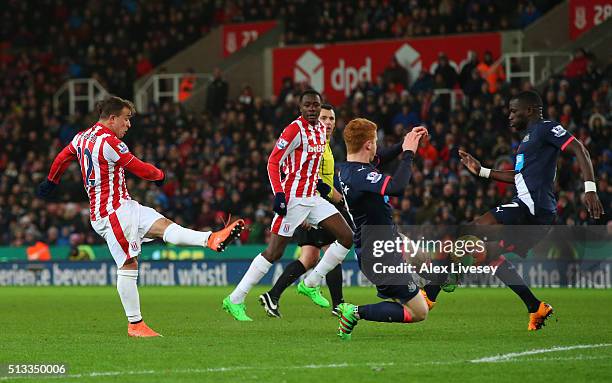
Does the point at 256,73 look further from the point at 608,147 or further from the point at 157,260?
Result: the point at 608,147

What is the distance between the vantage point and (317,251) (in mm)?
13688

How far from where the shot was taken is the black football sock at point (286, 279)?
1325 centimetres

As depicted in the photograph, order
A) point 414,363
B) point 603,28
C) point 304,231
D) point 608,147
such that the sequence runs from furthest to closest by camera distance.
A: 1. point 603,28
2. point 608,147
3. point 304,231
4. point 414,363

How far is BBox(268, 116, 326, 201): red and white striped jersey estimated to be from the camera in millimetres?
12750

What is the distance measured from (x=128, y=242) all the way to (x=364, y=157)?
2.41 metres

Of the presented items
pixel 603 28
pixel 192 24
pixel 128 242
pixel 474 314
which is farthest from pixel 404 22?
pixel 128 242

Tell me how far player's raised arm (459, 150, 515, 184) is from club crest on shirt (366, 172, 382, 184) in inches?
88.4

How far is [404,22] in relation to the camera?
29500 millimetres

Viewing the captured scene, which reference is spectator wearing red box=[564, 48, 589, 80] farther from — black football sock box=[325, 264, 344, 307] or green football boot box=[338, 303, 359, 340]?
green football boot box=[338, 303, 359, 340]

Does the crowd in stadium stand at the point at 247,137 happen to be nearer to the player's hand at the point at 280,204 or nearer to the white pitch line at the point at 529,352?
the player's hand at the point at 280,204

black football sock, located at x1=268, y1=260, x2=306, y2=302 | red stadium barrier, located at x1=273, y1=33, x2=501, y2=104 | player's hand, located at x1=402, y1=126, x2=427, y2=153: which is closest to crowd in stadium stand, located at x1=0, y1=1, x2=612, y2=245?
red stadium barrier, located at x1=273, y1=33, x2=501, y2=104

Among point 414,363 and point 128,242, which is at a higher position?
point 128,242

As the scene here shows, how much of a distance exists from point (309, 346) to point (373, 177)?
145cm

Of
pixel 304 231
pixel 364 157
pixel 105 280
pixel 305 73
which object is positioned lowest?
pixel 105 280
